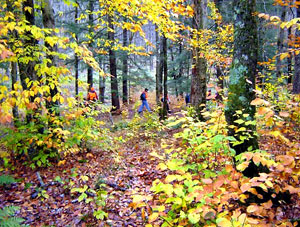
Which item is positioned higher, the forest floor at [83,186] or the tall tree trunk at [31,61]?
the tall tree trunk at [31,61]

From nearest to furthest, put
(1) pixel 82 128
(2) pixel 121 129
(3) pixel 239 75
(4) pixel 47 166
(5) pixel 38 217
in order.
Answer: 1. (3) pixel 239 75
2. (5) pixel 38 217
3. (1) pixel 82 128
4. (4) pixel 47 166
5. (2) pixel 121 129

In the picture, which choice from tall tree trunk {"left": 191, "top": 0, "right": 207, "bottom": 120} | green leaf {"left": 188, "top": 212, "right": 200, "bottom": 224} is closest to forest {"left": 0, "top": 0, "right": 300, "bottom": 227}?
green leaf {"left": 188, "top": 212, "right": 200, "bottom": 224}

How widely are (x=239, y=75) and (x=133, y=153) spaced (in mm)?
5033

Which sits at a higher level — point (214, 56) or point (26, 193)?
point (214, 56)

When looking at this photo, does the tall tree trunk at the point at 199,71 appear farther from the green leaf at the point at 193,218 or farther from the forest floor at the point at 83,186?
the green leaf at the point at 193,218

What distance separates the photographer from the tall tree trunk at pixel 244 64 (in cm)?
315

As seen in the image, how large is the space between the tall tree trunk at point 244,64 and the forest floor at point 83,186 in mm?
1483

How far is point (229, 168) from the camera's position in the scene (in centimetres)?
247

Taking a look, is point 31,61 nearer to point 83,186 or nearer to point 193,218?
point 83,186

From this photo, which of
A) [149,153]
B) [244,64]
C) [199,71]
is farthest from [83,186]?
[199,71]

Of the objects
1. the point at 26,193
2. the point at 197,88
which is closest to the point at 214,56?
the point at 197,88

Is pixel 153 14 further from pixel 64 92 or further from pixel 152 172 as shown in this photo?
pixel 152 172

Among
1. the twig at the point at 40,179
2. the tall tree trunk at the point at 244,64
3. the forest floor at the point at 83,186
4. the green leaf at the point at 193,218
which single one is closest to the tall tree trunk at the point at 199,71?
the forest floor at the point at 83,186

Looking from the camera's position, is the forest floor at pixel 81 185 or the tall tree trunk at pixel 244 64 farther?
the forest floor at pixel 81 185
